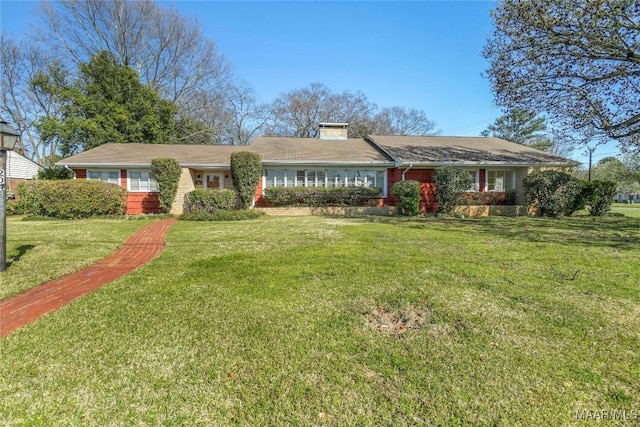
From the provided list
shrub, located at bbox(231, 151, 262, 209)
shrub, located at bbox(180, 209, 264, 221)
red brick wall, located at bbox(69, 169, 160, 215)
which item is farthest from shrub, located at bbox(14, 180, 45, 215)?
shrub, located at bbox(231, 151, 262, 209)

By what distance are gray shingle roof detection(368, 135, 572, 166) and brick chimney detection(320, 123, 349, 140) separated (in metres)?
2.05

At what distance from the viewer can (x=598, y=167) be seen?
4556 centimetres

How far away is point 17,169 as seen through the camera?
2577 centimetres

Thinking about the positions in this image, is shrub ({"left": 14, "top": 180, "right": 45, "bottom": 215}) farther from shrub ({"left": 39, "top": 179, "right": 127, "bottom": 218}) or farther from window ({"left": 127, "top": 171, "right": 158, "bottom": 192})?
window ({"left": 127, "top": 171, "right": 158, "bottom": 192})

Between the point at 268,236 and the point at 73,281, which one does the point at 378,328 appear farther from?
the point at 268,236

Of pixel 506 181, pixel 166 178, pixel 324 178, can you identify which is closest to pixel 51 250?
pixel 166 178

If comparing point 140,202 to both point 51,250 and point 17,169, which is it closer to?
point 51,250

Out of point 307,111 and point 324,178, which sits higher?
point 307,111

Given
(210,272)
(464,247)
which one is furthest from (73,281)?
(464,247)

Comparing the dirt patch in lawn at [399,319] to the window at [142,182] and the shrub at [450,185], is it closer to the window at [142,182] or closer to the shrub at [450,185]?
the shrub at [450,185]

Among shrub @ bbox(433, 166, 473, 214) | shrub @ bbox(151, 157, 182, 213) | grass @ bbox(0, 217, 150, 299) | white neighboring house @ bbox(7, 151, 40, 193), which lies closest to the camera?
grass @ bbox(0, 217, 150, 299)

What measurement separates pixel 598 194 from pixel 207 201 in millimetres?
17210

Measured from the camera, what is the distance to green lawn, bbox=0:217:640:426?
2098mm

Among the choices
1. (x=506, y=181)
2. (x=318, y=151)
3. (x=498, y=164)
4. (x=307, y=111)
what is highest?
(x=307, y=111)
